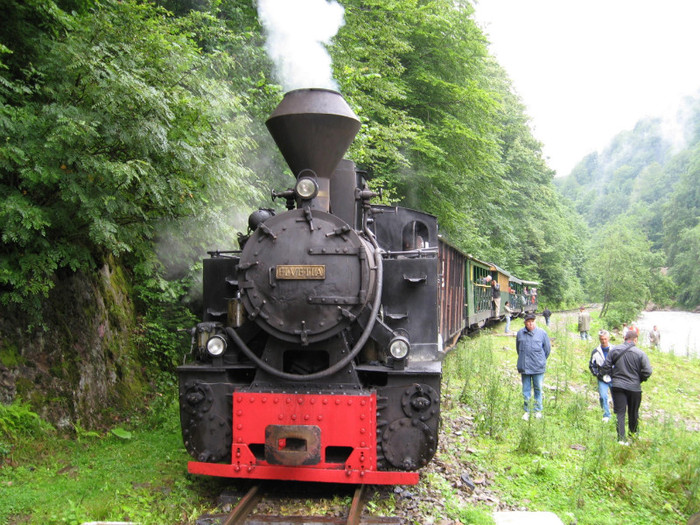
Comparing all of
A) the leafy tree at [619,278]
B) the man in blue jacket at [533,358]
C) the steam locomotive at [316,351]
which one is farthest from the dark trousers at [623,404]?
the leafy tree at [619,278]

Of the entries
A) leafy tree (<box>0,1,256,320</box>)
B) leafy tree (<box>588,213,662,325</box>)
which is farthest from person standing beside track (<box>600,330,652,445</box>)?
→ leafy tree (<box>588,213,662,325</box>)

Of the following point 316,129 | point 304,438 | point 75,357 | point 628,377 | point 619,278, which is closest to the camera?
point 304,438

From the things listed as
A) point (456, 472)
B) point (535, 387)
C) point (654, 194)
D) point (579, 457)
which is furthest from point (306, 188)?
Result: point (654, 194)

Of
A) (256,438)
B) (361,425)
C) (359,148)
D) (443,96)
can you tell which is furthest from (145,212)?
(443,96)

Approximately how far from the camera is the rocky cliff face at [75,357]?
5344 millimetres

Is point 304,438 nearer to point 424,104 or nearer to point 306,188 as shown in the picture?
point 306,188

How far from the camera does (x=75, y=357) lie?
231 inches

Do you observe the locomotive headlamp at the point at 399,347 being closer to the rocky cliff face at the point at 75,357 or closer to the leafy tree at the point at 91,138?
the leafy tree at the point at 91,138

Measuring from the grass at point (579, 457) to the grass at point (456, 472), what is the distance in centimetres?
1

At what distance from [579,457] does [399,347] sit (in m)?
2.76

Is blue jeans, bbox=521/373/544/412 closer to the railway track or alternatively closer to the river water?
the railway track

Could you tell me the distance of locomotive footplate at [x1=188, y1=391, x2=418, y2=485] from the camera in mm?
4066

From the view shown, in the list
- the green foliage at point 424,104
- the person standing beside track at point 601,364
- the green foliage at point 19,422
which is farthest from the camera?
the green foliage at point 424,104

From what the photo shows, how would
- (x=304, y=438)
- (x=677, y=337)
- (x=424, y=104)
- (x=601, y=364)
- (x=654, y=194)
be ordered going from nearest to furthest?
(x=304, y=438)
(x=601, y=364)
(x=424, y=104)
(x=677, y=337)
(x=654, y=194)
